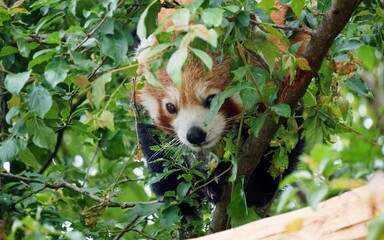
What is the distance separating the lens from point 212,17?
2.64 metres

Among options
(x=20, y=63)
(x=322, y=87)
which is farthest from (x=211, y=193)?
(x=20, y=63)

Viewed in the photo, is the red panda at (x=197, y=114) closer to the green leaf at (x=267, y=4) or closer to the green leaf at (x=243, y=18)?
the green leaf at (x=267, y=4)

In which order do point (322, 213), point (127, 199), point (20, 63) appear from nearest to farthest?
point (322, 213) < point (20, 63) < point (127, 199)

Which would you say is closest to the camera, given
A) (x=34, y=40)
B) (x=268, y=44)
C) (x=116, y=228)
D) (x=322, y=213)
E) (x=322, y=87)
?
(x=322, y=213)

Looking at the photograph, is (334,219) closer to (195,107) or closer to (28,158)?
(195,107)

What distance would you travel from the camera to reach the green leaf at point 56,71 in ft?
10.1

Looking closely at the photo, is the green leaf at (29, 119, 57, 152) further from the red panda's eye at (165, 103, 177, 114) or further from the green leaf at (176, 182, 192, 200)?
the red panda's eye at (165, 103, 177, 114)

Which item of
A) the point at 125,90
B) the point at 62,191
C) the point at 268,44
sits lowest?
the point at 62,191

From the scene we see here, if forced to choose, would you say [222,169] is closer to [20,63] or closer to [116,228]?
[116,228]

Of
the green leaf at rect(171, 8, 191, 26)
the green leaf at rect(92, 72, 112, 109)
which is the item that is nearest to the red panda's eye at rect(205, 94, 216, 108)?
the green leaf at rect(92, 72, 112, 109)

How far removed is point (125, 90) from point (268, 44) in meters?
1.56

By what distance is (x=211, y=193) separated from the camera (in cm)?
416

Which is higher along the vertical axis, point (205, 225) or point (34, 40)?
point (34, 40)

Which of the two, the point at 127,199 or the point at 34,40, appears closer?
the point at 34,40
